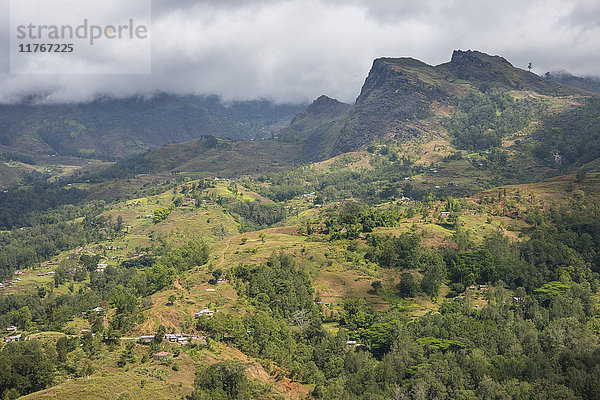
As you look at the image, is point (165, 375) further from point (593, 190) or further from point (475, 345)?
point (593, 190)

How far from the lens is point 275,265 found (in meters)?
93.1

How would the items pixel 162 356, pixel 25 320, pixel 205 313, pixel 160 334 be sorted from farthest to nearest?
pixel 25 320 → pixel 205 313 → pixel 160 334 → pixel 162 356

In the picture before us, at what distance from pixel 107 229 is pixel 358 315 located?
403 ft

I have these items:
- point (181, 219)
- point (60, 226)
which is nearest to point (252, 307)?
point (181, 219)

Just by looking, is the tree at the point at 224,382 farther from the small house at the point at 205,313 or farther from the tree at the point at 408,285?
the tree at the point at 408,285

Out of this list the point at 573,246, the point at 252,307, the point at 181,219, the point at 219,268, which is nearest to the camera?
the point at 252,307


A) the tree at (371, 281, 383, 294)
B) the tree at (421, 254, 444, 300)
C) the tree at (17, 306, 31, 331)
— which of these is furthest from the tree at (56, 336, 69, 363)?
the tree at (421, 254, 444, 300)

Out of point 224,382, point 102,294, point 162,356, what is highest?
point 162,356

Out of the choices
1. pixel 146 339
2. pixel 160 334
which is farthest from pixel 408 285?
pixel 146 339

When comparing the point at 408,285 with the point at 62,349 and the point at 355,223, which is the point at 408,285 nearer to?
the point at 355,223

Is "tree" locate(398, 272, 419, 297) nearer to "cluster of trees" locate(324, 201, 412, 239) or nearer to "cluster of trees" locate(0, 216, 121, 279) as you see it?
"cluster of trees" locate(324, 201, 412, 239)

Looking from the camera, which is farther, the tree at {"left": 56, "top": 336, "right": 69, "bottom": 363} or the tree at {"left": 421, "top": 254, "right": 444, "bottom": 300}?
the tree at {"left": 421, "top": 254, "right": 444, "bottom": 300}

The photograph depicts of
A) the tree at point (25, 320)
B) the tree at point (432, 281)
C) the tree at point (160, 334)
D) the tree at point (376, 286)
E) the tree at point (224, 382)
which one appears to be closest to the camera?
the tree at point (224, 382)

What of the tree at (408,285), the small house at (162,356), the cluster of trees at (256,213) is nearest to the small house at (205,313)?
the small house at (162,356)
